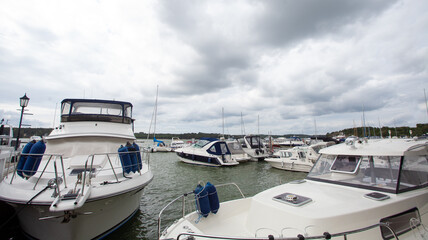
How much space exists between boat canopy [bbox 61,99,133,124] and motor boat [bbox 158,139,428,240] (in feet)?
18.7

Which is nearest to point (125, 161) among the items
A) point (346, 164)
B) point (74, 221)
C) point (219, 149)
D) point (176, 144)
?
point (74, 221)

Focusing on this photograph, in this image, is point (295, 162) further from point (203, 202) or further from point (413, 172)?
point (203, 202)

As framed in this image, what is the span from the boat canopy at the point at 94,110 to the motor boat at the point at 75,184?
0.14 ft

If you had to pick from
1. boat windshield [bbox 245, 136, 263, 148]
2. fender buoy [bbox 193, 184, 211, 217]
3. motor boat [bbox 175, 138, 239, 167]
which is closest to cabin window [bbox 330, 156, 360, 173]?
fender buoy [bbox 193, 184, 211, 217]

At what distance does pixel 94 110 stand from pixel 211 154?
46.9 feet

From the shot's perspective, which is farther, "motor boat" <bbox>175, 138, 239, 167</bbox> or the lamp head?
"motor boat" <bbox>175, 138, 239, 167</bbox>

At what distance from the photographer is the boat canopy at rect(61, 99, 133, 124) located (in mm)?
7738

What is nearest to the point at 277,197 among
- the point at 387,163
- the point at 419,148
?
the point at 387,163

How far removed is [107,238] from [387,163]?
7.51 metres

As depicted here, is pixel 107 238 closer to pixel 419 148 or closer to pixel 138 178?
pixel 138 178

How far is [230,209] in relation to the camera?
4.66m

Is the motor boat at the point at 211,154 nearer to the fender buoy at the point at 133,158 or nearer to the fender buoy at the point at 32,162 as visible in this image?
the fender buoy at the point at 133,158

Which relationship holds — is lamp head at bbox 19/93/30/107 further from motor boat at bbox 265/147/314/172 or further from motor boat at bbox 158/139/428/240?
motor boat at bbox 265/147/314/172

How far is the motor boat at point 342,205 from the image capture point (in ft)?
10.6
